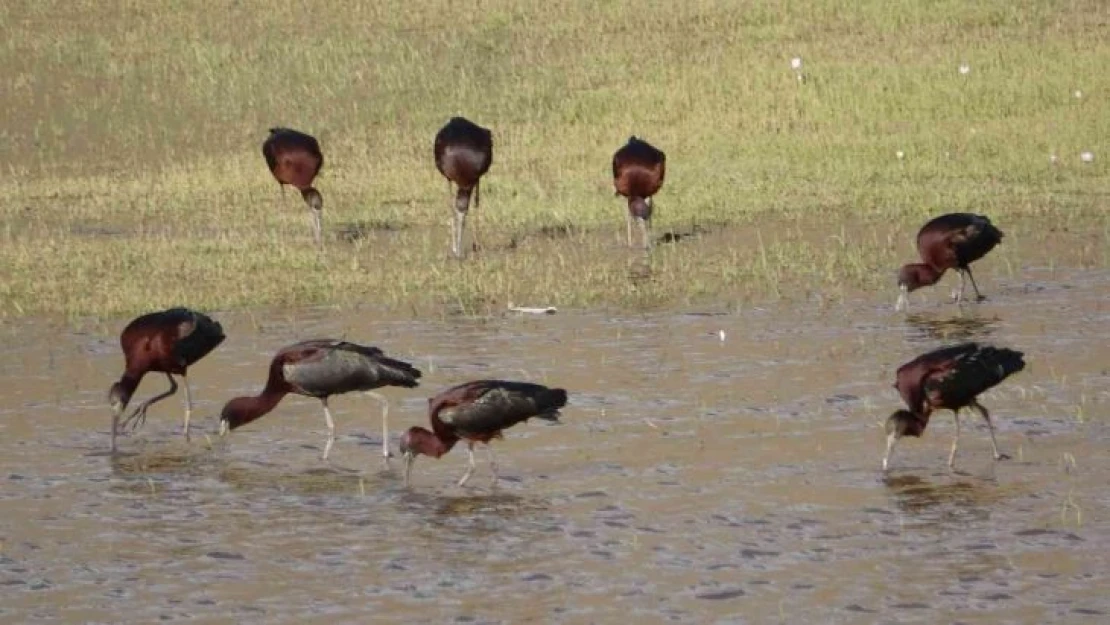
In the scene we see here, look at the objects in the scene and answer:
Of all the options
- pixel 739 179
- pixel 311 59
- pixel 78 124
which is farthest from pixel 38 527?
pixel 311 59

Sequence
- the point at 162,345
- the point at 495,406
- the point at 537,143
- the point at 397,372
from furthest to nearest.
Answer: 1. the point at 537,143
2. the point at 162,345
3. the point at 397,372
4. the point at 495,406

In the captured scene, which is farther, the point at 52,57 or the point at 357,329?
the point at 52,57

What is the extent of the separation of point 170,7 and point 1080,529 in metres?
27.3

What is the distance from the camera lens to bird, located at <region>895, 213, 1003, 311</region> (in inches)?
627

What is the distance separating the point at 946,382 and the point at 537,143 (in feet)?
52.5

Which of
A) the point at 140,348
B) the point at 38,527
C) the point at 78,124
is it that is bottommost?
the point at 38,527

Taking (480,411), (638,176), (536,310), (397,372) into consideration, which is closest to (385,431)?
(397,372)

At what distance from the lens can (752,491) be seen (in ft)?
35.2

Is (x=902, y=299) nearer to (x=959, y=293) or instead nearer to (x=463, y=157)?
(x=959, y=293)

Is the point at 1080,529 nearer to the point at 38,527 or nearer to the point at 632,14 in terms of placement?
the point at 38,527

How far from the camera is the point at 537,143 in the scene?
26672mm

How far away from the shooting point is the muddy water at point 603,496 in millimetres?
8969

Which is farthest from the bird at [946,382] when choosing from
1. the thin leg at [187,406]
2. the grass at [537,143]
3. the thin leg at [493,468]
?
the grass at [537,143]

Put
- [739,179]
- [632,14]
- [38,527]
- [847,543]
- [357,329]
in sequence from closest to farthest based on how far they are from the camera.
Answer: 1. [847,543]
2. [38,527]
3. [357,329]
4. [739,179]
5. [632,14]
